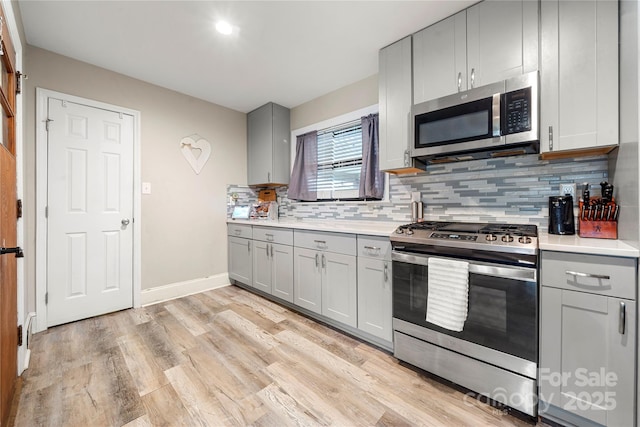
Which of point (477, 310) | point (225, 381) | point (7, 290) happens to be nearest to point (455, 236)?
point (477, 310)

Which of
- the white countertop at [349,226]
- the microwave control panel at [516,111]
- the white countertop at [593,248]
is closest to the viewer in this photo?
the white countertop at [593,248]

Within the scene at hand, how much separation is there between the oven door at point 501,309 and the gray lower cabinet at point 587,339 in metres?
0.05

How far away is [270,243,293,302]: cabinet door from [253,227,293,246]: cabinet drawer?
0.06 m

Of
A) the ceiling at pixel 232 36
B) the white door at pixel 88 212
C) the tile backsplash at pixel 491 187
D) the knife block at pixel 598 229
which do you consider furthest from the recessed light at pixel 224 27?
the knife block at pixel 598 229

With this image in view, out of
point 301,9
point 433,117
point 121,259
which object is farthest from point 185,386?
point 301,9

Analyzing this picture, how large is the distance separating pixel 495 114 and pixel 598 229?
0.88 m

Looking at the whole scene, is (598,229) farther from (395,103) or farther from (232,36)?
(232,36)

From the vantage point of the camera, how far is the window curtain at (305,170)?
11.3 feet

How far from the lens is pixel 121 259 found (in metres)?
2.83

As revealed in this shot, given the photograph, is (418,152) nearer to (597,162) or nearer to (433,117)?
(433,117)

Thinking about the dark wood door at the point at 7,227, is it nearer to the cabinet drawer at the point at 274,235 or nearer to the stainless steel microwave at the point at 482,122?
the cabinet drawer at the point at 274,235

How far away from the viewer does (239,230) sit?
349 cm

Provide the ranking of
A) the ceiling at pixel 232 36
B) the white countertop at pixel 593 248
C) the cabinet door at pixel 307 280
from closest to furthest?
the white countertop at pixel 593 248
the ceiling at pixel 232 36
the cabinet door at pixel 307 280

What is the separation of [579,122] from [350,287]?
1804 mm
